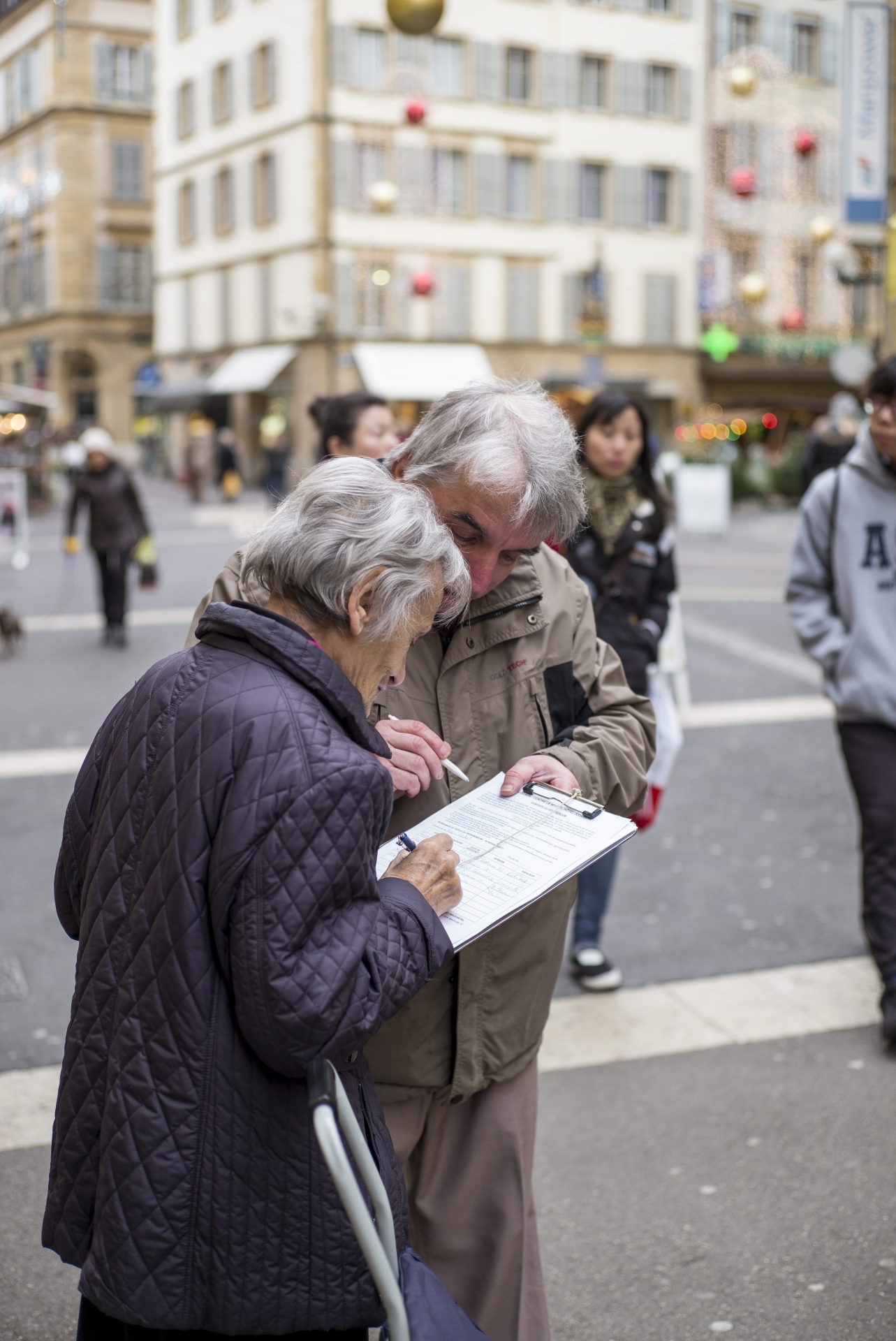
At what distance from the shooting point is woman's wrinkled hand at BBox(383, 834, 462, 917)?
1.93m

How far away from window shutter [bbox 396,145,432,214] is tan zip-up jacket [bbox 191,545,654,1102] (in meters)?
34.6

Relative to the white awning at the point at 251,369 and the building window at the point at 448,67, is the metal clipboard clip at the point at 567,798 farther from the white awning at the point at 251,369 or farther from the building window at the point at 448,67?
the building window at the point at 448,67

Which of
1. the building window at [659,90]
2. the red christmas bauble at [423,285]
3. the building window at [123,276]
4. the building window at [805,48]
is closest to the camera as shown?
the red christmas bauble at [423,285]

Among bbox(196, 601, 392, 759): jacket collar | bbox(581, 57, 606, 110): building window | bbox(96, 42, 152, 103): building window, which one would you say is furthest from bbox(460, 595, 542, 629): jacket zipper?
bbox(96, 42, 152, 103): building window

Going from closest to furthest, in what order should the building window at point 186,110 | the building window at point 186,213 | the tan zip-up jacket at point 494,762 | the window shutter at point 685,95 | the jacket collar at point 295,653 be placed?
1. the jacket collar at point 295,653
2. the tan zip-up jacket at point 494,762
3. the window shutter at point 685,95
4. the building window at point 186,110
5. the building window at point 186,213

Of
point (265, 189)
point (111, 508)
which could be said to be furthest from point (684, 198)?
point (111, 508)

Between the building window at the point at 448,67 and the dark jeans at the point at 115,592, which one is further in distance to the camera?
the building window at the point at 448,67

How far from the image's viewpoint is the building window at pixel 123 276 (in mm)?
48000

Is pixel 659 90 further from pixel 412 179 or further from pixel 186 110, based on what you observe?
pixel 186 110

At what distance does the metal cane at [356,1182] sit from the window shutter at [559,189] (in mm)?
37728

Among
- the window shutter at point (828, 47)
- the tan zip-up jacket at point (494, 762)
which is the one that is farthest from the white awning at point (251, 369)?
the tan zip-up jacket at point (494, 762)

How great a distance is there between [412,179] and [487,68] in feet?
12.5

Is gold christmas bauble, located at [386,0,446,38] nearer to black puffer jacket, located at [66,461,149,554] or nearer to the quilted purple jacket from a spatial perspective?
black puffer jacket, located at [66,461,149,554]

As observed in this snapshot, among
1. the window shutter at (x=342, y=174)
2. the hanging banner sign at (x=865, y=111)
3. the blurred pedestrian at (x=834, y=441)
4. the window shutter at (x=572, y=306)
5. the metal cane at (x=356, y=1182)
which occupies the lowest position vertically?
the metal cane at (x=356, y=1182)
